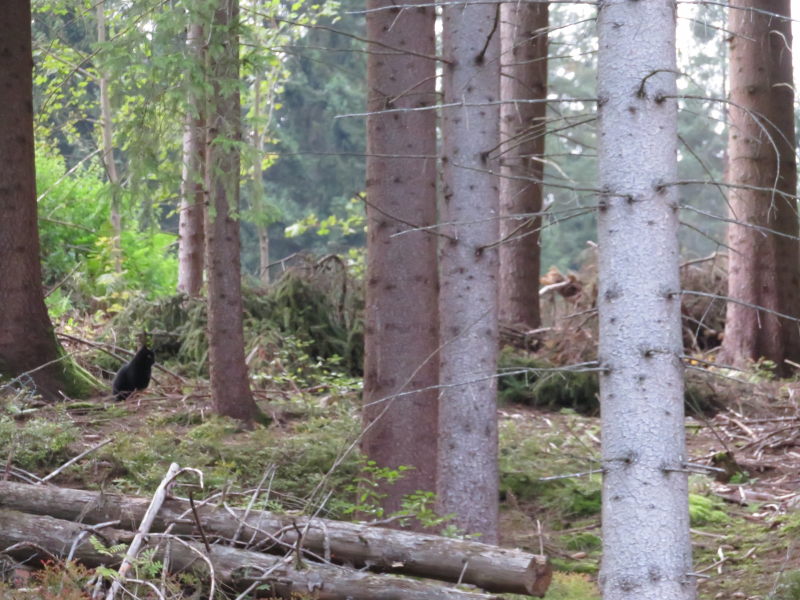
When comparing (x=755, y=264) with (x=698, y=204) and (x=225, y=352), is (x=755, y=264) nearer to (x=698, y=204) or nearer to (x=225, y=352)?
(x=225, y=352)

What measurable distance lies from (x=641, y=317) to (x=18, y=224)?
7.40 m

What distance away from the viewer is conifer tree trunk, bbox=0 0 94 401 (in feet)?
32.8

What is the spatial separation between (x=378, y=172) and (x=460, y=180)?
129 centimetres

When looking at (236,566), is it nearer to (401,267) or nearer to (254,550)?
(254,550)

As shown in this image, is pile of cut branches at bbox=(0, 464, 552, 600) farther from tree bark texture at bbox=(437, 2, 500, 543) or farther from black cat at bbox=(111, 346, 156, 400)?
black cat at bbox=(111, 346, 156, 400)

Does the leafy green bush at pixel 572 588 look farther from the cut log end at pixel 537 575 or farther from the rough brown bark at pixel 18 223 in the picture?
the rough brown bark at pixel 18 223

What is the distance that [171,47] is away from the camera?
30.8 ft

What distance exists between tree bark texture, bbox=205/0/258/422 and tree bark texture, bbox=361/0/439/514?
7.05 ft

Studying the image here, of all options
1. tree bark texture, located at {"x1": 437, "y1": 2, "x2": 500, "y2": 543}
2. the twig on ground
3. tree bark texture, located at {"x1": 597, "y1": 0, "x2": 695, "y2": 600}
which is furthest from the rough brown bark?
A: tree bark texture, located at {"x1": 597, "y1": 0, "x2": 695, "y2": 600}

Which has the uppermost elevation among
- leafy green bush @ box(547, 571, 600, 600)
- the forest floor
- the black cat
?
the black cat

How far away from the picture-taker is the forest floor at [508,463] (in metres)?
7.17

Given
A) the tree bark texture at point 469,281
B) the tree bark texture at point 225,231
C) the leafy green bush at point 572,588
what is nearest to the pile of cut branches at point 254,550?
the tree bark texture at point 469,281

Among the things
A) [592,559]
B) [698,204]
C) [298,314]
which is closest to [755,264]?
[298,314]

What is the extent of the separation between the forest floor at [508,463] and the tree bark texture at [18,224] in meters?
0.65
